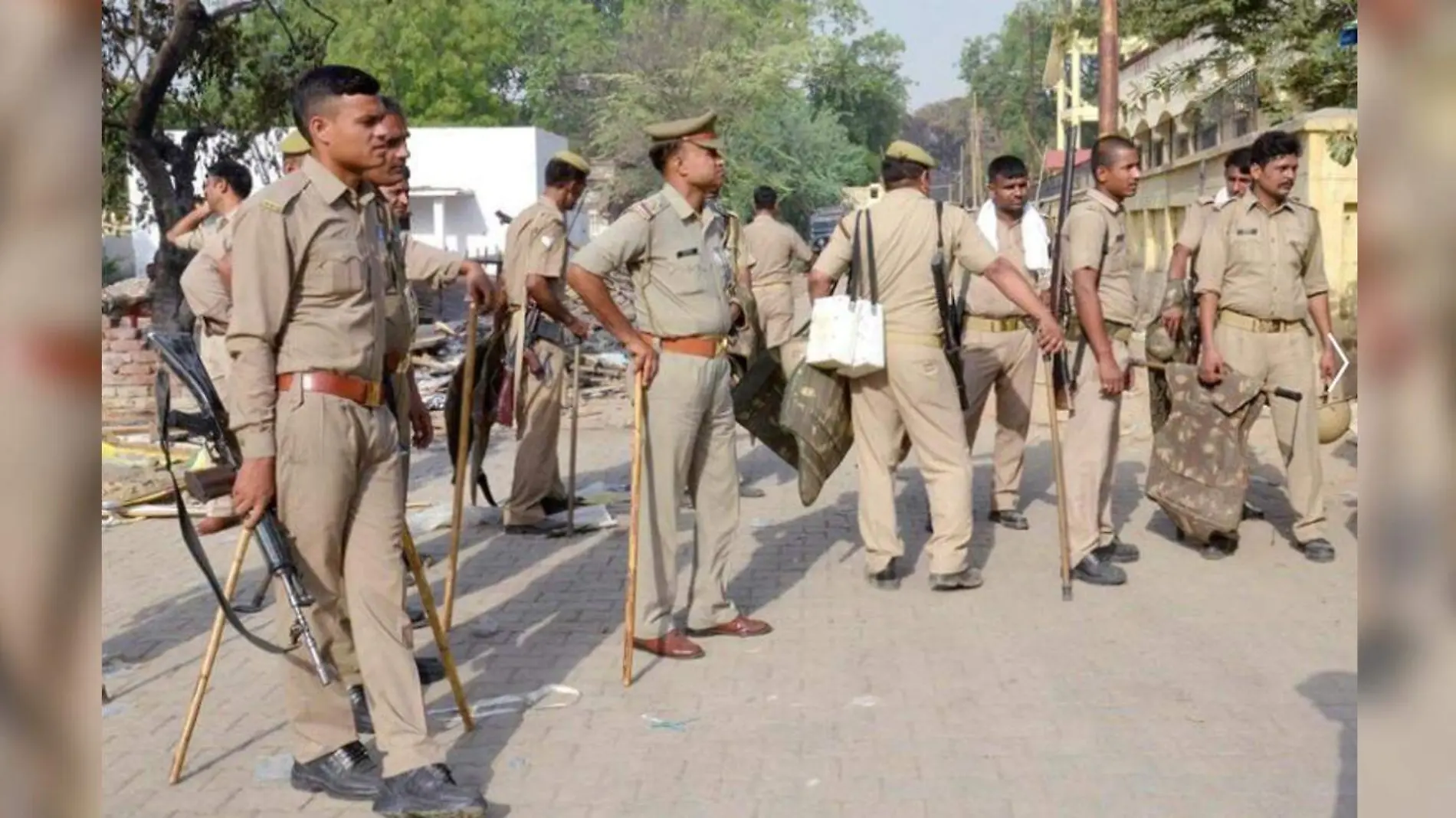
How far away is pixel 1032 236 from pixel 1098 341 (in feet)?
9.37

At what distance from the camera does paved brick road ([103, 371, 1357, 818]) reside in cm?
482

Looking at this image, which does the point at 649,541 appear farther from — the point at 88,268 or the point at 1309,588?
the point at 88,268

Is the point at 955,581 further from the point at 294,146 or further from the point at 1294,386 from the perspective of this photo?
the point at 294,146

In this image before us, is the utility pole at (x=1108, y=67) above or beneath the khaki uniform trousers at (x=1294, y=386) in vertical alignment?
above

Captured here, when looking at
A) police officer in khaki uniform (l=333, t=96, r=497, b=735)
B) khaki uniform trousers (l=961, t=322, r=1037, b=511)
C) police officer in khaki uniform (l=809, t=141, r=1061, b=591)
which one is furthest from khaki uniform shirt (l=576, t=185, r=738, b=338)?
khaki uniform trousers (l=961, t=322, r=1037, b=511)

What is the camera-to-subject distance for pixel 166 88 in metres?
13.4

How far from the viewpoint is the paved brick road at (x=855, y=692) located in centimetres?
482

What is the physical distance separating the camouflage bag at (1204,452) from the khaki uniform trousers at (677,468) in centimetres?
269

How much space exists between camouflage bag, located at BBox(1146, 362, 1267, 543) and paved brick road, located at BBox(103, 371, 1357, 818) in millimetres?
263

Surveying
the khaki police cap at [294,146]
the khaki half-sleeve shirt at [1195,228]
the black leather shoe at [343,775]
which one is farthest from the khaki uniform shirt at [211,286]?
the khaki half-sleeve shirt at [1195,228]

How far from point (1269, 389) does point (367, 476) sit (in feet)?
16.3

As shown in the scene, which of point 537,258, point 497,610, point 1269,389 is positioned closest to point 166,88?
point 537,258

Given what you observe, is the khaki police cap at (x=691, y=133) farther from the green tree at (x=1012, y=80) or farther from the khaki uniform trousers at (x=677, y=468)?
the green tree at (x=1012, y=80)

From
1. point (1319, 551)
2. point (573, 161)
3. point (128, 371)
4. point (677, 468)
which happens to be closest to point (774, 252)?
point (573, 161)
